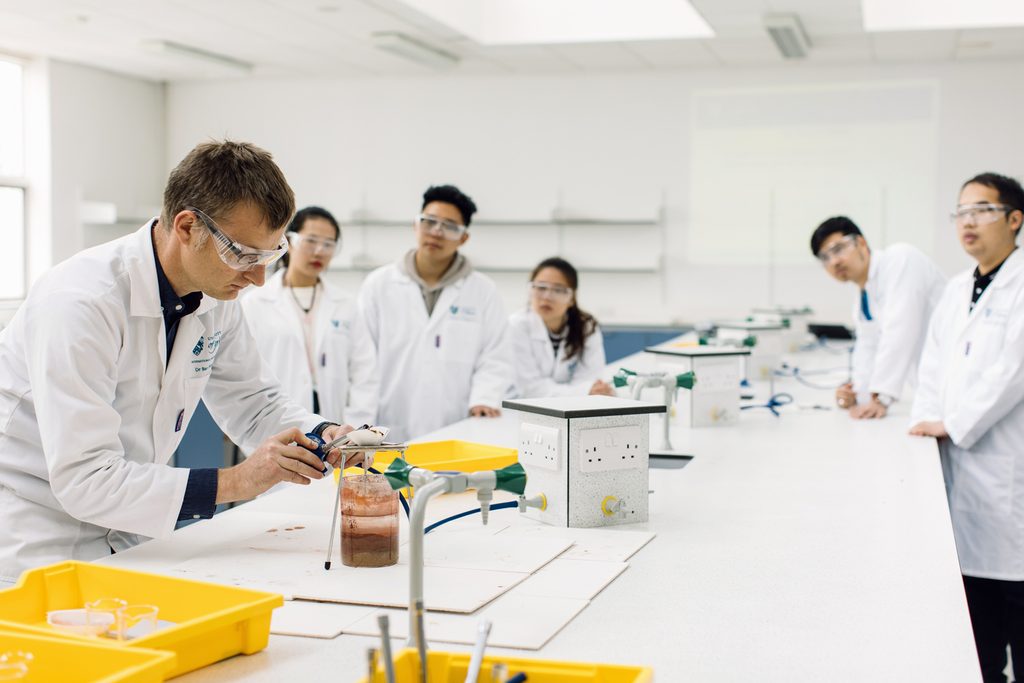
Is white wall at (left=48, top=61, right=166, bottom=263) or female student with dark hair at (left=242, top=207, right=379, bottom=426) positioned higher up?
white wall at (left=48, top=61, right=166, bottom=263)

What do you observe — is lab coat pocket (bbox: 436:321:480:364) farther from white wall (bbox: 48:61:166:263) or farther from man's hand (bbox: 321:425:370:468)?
white wall (bbox: 48:61:166:263)

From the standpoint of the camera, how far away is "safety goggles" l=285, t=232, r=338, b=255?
399 centimetres

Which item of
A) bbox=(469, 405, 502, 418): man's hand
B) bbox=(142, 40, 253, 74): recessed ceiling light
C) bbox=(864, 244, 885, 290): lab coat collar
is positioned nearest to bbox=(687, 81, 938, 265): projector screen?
bbox=(142, 40, 253, 74): recessed ceiling light

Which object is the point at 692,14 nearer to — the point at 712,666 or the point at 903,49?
the point at 903,49

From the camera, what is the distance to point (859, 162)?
7.77 m

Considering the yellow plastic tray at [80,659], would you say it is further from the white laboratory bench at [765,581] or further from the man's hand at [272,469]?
the man's hand at [272,469]

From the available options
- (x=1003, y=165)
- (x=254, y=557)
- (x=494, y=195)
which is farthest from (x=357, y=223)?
(x=254, y=557)

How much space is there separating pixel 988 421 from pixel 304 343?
2.49 meters

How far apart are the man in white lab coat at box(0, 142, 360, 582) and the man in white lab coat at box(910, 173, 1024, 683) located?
6.60 ft

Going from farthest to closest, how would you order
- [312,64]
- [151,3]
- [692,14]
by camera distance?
[312,64], [692,14], [151,3]

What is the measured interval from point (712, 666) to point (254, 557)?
801mm

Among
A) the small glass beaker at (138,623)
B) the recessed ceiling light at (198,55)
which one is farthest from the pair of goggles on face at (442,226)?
the recessed ceiling light at (198,55)

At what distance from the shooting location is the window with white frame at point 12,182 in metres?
7.77

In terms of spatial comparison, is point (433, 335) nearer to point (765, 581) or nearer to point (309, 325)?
point (309, 325)
